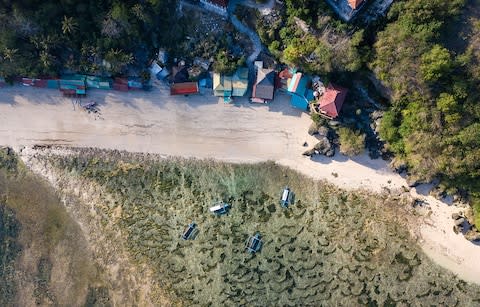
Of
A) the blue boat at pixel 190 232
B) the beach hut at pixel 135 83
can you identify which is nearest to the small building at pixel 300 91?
the beach hut at pixel 135 83

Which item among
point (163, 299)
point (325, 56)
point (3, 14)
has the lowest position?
point (163, 299)

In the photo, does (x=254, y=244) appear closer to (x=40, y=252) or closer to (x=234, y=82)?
(x=234, y=82)

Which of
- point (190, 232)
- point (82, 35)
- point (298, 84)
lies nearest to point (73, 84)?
point (82, 35)

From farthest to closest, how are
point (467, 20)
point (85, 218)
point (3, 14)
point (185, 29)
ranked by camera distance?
point (85, 218)
point (185, 29)
point (3, 14)
point (467, 20)

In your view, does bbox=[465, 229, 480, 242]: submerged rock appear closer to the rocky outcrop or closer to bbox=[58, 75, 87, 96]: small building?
the rocky outcrop

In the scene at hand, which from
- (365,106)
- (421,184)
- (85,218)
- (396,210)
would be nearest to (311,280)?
(396,210)

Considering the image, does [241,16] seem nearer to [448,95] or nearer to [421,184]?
[448,95]
